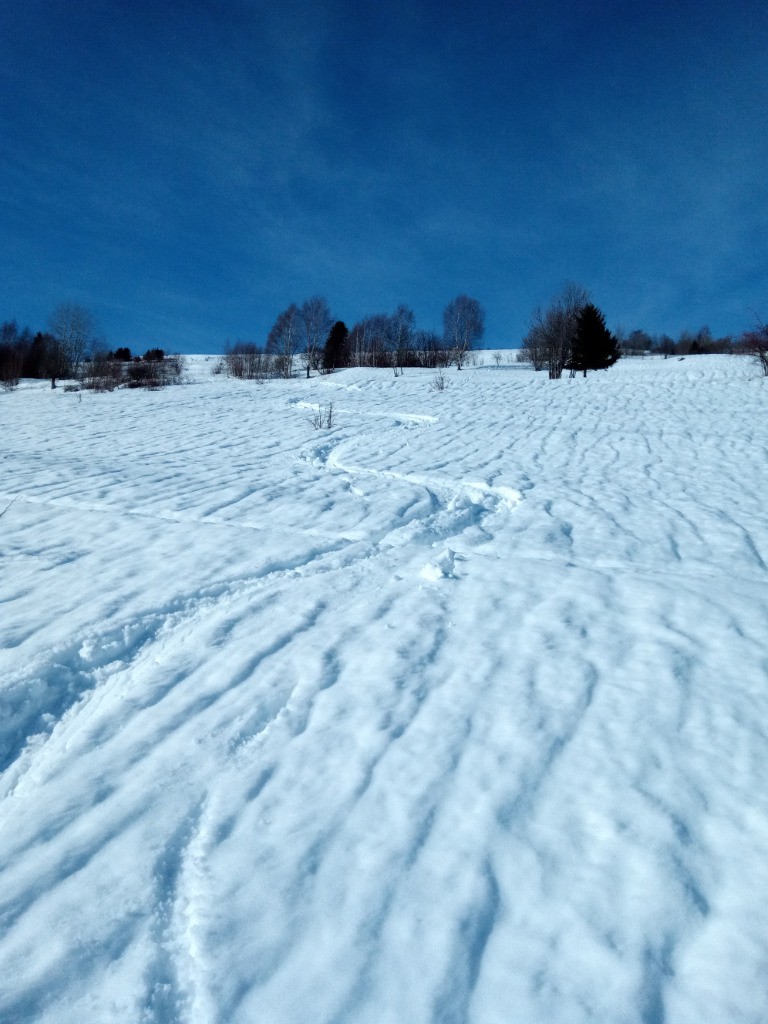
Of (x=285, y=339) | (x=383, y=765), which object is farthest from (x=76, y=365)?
(x=383, y=765)

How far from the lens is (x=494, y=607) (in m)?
3.65

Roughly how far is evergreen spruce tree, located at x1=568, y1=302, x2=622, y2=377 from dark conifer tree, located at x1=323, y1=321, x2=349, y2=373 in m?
19.6

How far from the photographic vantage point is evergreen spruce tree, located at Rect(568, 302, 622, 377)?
120ft

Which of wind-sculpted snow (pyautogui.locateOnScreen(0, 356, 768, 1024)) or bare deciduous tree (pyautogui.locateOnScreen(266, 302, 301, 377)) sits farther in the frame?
bare deciduous tree (pyautogui.locateOnScreen(266, 302, 301, 377))

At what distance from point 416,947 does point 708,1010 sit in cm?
84

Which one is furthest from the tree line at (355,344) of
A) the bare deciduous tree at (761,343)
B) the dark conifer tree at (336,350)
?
the bare deciduous tree at (761,343)

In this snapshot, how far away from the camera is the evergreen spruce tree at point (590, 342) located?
3659 cm

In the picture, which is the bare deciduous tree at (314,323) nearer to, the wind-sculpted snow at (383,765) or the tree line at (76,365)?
the tree line at (76,365)

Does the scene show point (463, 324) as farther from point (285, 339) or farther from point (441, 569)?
point (441, 569)

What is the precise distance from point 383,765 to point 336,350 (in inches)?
1938

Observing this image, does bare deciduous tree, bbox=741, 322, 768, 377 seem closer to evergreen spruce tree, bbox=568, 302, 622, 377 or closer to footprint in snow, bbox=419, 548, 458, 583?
evergreen spruce tree, bbox=568, 302, 622, 377

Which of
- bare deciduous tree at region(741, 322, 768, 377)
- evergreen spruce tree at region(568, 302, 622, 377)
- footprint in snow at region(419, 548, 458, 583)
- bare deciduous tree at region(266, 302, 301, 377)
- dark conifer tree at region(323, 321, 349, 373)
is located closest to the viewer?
footprint in snow at region(419, 548, 458, 583)

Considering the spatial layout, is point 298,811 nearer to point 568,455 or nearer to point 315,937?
point 315,937

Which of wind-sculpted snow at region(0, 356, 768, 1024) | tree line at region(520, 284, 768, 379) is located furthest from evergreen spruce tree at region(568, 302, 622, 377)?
wind-sculpted snow at region(0, 356, 768, 1024)
